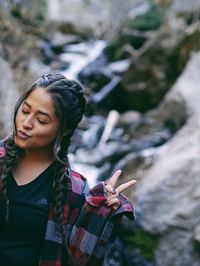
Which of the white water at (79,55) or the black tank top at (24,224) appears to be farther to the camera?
the white water at (79,55)

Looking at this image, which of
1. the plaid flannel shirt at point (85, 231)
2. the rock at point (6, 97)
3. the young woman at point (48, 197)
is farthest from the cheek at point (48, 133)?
the rock at point (6, 97)

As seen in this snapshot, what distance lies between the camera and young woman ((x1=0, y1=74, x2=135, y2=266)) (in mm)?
1846

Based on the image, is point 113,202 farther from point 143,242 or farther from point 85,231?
point 143,242

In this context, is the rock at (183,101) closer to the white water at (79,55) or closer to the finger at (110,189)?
the white water at (79,55)

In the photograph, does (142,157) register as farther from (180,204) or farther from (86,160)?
(180,204)

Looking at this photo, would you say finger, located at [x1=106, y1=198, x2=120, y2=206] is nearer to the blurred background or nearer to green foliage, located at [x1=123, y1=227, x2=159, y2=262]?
the blurred background

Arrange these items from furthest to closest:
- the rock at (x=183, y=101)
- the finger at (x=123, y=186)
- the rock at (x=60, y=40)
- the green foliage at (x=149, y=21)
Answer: the green foliage at (x=149, y=21), the rock at (x=60, y=40), the rock at (x=183, y=101), the finger at (x=123, y=186)

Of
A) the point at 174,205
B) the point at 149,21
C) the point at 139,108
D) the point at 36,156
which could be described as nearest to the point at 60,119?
the point at 36,156

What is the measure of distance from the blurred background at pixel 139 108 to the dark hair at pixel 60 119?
3.68 ft

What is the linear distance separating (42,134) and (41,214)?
0.30m

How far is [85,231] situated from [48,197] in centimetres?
19

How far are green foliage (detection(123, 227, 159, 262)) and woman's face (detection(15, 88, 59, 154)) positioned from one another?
3.36 m

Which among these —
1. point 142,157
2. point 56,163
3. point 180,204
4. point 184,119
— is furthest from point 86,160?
point 56,163

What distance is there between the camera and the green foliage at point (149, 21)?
1634 centimetres
